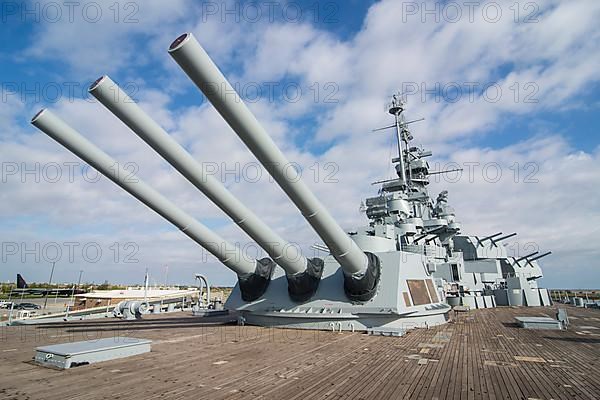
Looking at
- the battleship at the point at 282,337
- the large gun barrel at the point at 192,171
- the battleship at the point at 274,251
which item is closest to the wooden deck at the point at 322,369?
Answer: the battleship at the point at 282,337

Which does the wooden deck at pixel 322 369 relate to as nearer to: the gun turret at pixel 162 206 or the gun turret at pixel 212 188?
the gun turret at pixel 212 188

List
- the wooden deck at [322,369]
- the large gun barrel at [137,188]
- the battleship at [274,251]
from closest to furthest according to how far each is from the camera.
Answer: the wooden deck at [322,369] < the battleship at [274,251] < the large gun barrel at [137,188]

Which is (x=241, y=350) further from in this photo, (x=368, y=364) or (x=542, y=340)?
(x=542, y=340)

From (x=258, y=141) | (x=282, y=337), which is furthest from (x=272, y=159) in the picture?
(x=282, y=337)

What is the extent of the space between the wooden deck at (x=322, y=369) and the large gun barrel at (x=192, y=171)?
6.56 ft

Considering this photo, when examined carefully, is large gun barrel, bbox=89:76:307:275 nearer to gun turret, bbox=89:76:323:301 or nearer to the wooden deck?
gun turret, bbox=89:76:323:301

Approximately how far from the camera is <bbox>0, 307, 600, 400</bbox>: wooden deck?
4117mm

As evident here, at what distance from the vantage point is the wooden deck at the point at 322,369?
4.12 meters

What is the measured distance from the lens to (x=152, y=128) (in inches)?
246

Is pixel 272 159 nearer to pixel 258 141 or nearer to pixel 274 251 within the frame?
pixel 258 141

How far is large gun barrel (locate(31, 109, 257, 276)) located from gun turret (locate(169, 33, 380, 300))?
291 centimetres

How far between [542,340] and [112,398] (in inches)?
346

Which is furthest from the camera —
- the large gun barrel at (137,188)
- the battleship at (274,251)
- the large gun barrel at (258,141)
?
the large gun barrel at (137,188)

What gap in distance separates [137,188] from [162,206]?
0.66m
